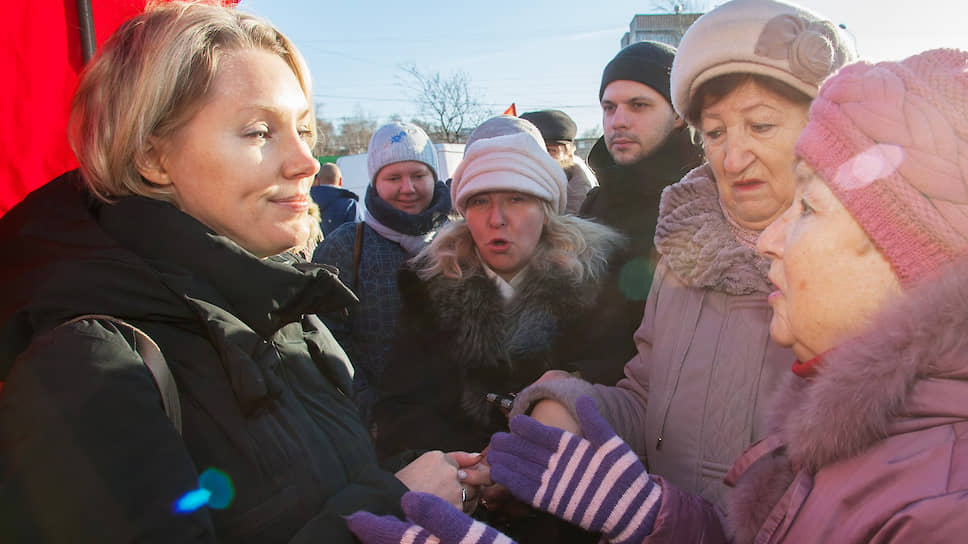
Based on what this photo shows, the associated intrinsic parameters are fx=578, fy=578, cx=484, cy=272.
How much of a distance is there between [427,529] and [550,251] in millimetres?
1574

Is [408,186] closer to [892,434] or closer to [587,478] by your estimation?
[587,478]

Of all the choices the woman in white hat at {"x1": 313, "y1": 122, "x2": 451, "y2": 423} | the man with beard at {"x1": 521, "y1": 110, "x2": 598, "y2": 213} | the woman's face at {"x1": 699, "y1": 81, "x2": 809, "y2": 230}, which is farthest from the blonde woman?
the man with beard at {"x1": 521, "y1": 110, "x2": 598, "y2": 213}

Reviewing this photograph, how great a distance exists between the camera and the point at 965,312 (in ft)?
2.68

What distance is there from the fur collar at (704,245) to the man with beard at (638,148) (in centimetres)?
67

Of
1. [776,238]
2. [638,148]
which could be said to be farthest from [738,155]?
[638,148]

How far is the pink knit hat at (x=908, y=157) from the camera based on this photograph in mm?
859

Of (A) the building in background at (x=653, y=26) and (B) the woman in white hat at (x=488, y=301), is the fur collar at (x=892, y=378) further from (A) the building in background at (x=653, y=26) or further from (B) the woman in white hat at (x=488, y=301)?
(A) the building in background at (x=653, y=26)

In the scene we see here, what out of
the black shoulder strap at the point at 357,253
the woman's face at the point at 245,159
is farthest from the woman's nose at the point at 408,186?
the woman's face at the point at 245,159

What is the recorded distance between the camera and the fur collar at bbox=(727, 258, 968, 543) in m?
0.82

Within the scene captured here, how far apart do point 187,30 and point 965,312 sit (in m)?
1.58

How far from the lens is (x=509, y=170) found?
2.65 meters

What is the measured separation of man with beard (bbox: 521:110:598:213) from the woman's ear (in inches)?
125

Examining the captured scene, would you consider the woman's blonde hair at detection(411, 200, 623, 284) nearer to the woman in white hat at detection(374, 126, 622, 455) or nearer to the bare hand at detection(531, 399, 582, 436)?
the woman in white hat at detection(374, 126, 622, 455)

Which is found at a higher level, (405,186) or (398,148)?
(398,148)
